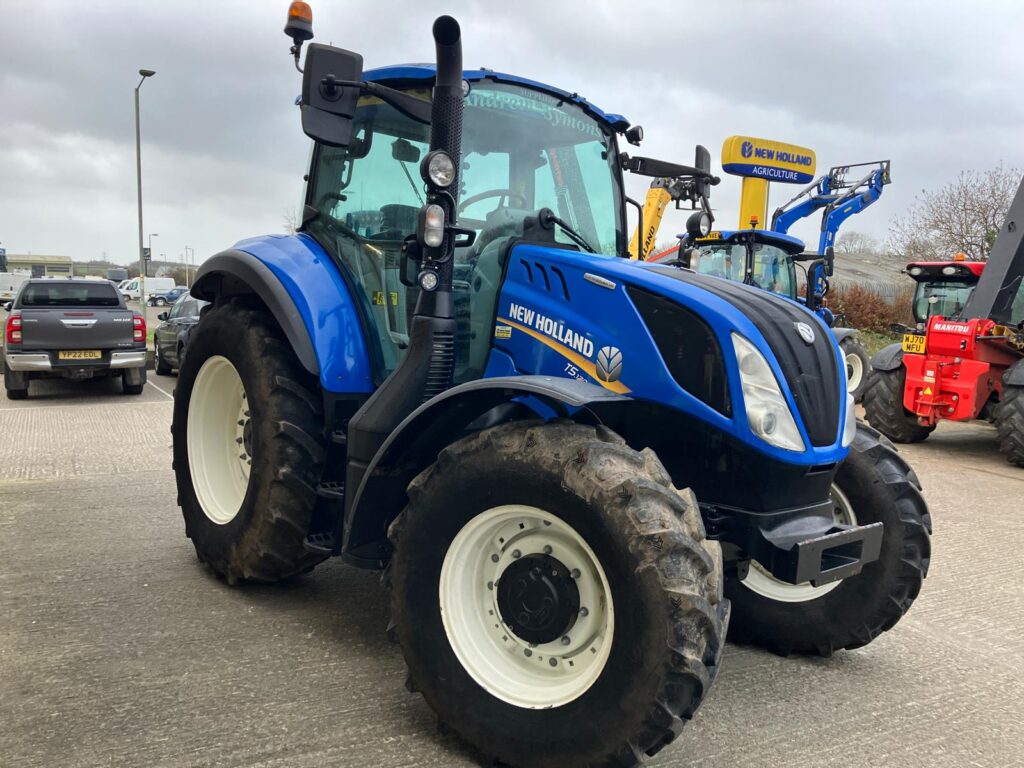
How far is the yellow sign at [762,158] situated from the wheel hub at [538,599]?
16684 mm

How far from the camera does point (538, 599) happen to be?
2836 mm

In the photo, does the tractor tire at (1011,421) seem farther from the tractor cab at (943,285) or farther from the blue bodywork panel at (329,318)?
the blue bodywork panel at (329,318)

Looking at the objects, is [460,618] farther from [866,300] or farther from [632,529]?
[866,300]

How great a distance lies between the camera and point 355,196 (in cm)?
415

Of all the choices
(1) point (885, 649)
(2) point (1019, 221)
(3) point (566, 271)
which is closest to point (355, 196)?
(3) point (566, 271)

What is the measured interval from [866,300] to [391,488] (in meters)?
25.2

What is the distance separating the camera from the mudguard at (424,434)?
2914 millimetres

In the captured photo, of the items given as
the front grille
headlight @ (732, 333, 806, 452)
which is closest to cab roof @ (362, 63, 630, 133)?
the front grille

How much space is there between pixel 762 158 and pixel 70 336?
13.8 m

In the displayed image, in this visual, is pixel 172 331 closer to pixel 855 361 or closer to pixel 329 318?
pixel 855 361

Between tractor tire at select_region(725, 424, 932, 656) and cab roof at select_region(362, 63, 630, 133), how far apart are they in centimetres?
196

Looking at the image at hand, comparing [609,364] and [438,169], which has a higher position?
[438,169]

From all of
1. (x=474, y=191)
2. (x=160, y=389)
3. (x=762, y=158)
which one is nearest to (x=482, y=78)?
(x=474, y=191)

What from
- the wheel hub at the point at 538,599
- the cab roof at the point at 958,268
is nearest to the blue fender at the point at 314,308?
the wheel hub at the point at 538,599
